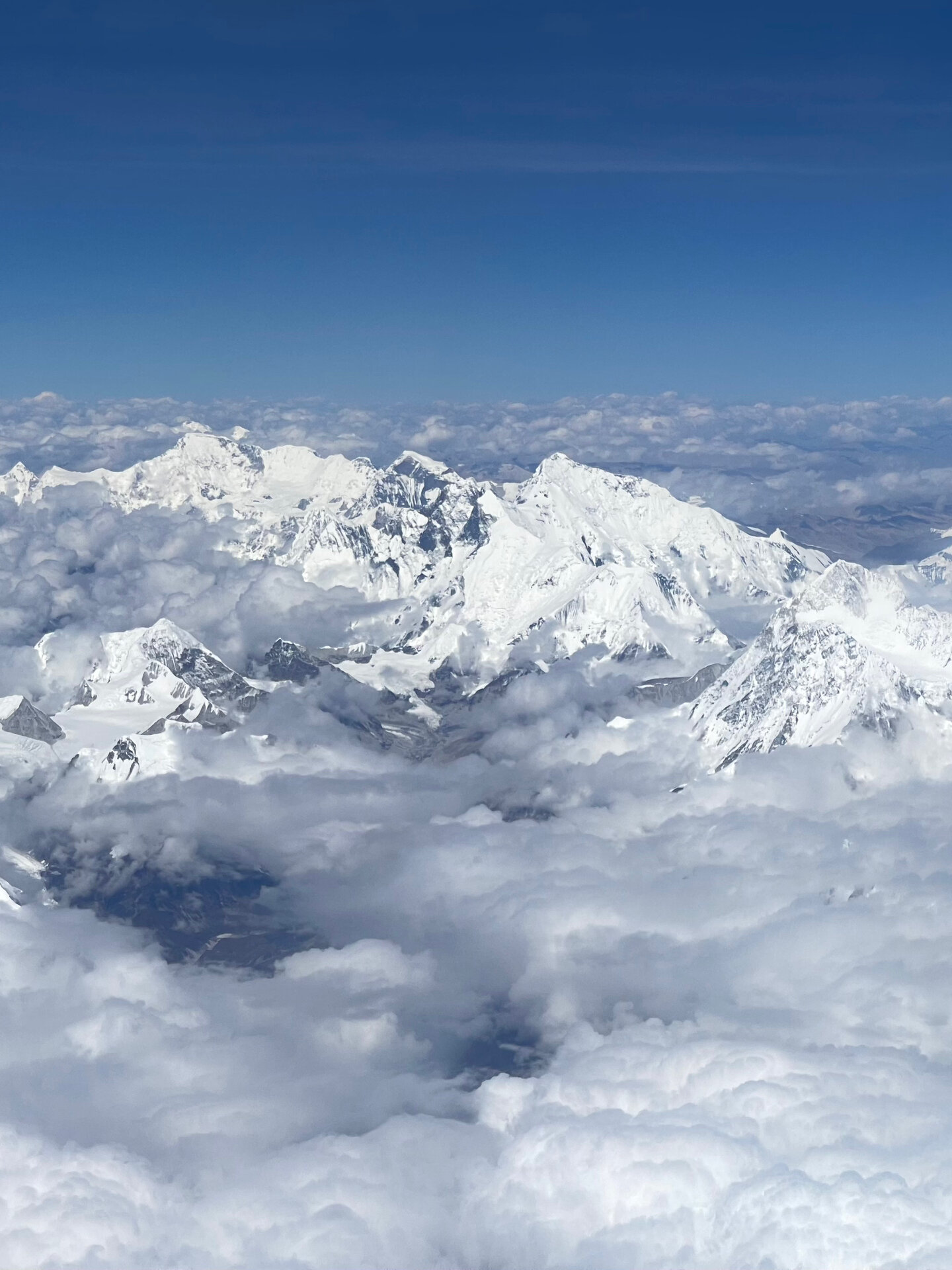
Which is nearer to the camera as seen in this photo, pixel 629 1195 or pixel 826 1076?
pixel 629 1195

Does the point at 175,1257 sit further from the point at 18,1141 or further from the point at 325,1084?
the point at 325,1084

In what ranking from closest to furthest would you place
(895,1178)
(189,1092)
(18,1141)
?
(895,1178), (18,1141), (189,1092)

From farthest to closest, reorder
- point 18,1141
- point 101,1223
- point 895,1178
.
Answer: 1. point 18,1141
2. point 101,1223
3. point 895,1178

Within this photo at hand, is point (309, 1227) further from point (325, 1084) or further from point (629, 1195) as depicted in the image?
point (325, 1084)

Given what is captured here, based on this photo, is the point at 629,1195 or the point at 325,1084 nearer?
the point at 629,1195

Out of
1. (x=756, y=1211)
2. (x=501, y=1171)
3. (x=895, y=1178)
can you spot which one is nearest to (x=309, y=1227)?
(x=501, y=1171)

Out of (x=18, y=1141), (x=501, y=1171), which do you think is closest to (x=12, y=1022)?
(x=18, y=1141)

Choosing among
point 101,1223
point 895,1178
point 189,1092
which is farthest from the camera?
point 189,1092

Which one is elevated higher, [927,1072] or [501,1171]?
[927,1072]

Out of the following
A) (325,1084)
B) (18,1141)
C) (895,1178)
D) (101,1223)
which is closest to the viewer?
(895,1178)

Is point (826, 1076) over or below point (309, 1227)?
over
